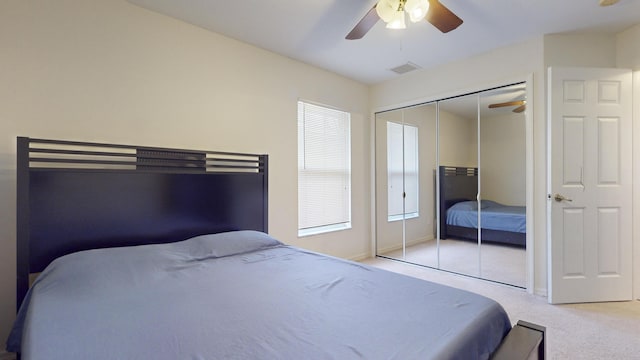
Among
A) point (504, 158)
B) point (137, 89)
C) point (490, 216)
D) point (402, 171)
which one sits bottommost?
point (490, 216)

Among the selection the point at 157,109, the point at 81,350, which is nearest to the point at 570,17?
the point at 157,109

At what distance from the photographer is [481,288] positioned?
3074 mm

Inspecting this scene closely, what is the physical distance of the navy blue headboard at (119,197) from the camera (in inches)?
70.2

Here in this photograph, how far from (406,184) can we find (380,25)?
2162 millimetres

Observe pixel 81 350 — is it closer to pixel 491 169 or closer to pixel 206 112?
pixel 206 112

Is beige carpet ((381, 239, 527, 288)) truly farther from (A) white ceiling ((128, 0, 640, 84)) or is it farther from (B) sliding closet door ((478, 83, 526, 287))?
(A) white ceiling ((128, 0, 640, 84))

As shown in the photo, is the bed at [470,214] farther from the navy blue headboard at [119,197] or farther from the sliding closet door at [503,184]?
the navy blue headboard at [119,197]

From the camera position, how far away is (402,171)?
422 cm

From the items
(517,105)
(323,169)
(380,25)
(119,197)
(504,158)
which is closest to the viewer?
(119,197)

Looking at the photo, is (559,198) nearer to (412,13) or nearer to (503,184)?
(503,184)

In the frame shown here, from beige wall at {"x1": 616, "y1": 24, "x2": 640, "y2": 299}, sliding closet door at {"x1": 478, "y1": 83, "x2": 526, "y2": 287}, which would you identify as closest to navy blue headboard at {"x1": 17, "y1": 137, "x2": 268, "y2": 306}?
sliding closet door at {"x1": 478, "y1": 83, "x2": 526, "y2": 287}

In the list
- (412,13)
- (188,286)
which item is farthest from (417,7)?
(188,286)

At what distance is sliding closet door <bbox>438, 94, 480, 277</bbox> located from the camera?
3.46m

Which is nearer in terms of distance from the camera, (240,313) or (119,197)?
(240,313)
